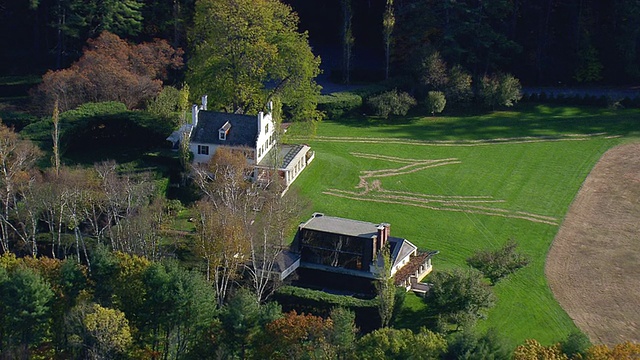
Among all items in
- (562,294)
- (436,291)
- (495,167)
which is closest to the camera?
(436,291)

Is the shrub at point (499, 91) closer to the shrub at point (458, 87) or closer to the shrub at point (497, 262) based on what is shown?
the shrub at point (458, 87)

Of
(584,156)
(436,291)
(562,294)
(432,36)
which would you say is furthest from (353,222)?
(432,36)

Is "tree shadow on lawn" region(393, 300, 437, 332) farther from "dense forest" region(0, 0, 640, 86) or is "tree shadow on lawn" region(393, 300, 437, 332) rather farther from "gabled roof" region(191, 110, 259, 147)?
"dense forest" region(0, 0, 640, 86)

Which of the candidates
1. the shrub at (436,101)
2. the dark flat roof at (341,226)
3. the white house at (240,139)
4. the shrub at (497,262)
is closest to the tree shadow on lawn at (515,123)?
the shrub at (436,101)

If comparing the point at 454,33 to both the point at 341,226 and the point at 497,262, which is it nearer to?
the point at 341,226

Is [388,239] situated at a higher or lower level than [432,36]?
lower

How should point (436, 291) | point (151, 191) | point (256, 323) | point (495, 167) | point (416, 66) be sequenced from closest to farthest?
1. point (256, 323)
2. point (436, 291)
3. point (151, 191)
4. point (495, 167)
5. point (416, 66)

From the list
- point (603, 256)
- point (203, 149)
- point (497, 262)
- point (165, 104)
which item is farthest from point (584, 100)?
point (165, 104)

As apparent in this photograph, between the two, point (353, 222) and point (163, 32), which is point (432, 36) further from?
point (353, 222)

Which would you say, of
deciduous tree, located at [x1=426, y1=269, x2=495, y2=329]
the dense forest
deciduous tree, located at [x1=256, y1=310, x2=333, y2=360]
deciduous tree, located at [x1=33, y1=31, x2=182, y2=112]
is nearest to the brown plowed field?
deciduous tree, located at [x1=426, y1=269, x2=495, y2=329]
